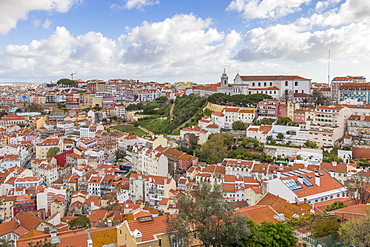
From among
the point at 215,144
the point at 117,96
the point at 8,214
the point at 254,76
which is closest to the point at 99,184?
the point at 8,214

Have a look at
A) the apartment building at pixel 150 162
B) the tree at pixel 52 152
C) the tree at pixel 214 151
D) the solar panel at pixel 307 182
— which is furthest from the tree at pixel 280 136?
the tree at pixel 52 152

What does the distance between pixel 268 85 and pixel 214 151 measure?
73.9 ft

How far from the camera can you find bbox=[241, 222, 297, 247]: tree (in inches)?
352

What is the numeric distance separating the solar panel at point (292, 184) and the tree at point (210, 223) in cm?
963

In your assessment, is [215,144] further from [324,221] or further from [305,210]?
[324,221]

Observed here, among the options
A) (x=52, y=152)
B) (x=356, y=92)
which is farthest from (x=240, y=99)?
(x=52, y=152)

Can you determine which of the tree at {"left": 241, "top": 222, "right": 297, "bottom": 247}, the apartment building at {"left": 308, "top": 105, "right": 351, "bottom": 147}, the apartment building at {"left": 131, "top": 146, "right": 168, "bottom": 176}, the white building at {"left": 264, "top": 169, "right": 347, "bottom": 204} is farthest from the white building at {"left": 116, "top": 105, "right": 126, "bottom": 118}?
the tree at {"left": 241, "top": 222, "right": 297, "bottom": 247}

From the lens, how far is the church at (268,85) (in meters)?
47.2

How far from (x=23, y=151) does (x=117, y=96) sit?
3600cm

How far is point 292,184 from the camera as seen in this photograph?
1800cm

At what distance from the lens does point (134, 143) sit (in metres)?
38.2

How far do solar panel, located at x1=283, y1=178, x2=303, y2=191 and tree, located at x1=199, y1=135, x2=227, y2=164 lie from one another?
1210 cm

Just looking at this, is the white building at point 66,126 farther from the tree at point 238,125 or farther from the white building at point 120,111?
the tree at point 238,125

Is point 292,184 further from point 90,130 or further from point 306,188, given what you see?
point 90,130
